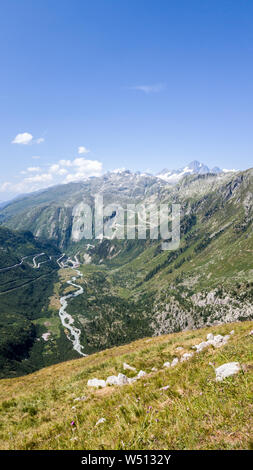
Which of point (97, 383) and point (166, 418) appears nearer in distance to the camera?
point (166, 418)

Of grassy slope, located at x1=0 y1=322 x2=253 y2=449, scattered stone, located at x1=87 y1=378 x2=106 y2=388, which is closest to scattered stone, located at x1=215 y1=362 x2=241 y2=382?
grassy slope, located at x1=0 y1=322 x2=253 y2=449

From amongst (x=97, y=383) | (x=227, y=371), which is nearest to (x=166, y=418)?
(x=227, y=371)

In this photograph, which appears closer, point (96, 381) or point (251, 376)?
point (251, 376)

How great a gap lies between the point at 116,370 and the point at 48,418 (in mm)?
6826

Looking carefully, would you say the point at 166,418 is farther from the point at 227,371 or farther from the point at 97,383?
the point at 97,383

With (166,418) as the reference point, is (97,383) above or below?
below

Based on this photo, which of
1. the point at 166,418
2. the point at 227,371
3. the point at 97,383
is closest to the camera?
the point at 166,418

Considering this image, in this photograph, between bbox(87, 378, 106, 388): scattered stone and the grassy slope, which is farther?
bbox(87, 378, 106, 388): scattered stone

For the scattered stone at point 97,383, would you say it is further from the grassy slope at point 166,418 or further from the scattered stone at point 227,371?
the scattered stone at point 227,371

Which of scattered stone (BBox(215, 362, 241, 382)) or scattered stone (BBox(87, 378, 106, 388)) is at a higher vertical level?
scattered stone (BBox(215, 362, 241, 382))

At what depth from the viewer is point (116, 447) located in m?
5.52

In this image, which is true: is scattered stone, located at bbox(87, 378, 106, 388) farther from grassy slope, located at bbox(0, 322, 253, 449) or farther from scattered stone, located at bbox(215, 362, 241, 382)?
scattered stone, located at bbox(215, 362, 241, 382)
